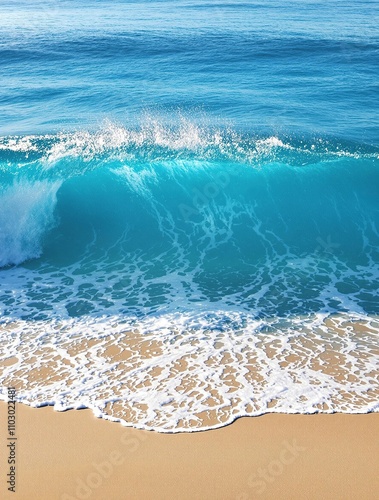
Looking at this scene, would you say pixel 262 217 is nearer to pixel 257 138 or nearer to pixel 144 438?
pixel 257 138

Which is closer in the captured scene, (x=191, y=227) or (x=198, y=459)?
(x=198, y=459)

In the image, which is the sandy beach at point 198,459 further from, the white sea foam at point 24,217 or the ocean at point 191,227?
the white sea foam at point 24,217

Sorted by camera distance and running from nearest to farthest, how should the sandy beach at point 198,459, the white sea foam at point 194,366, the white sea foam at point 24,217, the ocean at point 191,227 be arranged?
the sandy beach at point 198,459, the white sea foam at point 194,366, the ocean at point 191,227, the white sea foam at point 24,217

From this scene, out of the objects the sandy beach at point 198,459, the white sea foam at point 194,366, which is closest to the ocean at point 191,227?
the white sea foam at point 194,366

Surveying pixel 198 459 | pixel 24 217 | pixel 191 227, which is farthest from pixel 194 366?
pixel 24 217

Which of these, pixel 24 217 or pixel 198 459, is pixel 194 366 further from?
pixel 24 217
